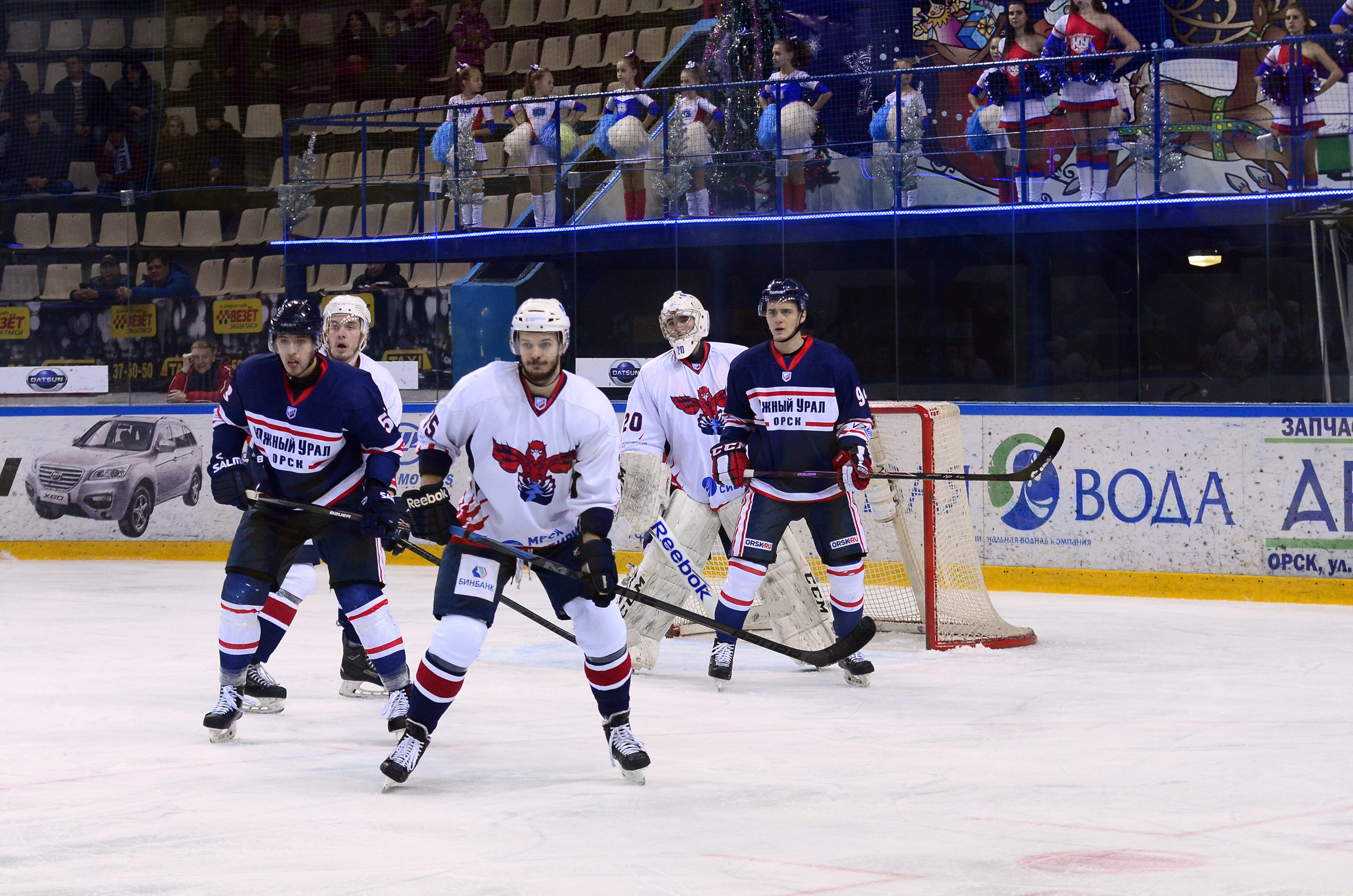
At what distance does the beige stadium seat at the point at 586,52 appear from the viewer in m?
13.7

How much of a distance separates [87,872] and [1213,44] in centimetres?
768

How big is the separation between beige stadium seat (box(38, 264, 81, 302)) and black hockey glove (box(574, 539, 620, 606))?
25.3 feet

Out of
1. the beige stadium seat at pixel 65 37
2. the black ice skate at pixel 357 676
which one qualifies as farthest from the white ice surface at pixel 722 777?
the beige stadium seat at pixel 65 37

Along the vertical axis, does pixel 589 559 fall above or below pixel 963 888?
above

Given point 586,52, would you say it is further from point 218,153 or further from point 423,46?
point 218,153

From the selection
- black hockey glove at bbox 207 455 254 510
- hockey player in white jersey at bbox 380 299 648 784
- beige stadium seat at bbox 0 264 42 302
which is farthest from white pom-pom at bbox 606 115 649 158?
hockey player in white jersey at bbox 380 299 648 784

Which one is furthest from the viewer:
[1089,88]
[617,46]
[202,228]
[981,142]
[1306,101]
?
[617,46]

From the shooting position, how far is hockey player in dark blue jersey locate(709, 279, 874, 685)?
5.37 m

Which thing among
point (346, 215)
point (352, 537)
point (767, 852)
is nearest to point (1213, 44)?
point (346, 215)

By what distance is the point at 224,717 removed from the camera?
4371 mm

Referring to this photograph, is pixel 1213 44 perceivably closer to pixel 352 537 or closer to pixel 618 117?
pixel 618 117

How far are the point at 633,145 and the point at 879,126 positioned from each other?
5.08 ft

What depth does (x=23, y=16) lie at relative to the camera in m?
12.2

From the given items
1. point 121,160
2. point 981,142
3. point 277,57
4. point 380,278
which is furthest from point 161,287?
point 981,142
